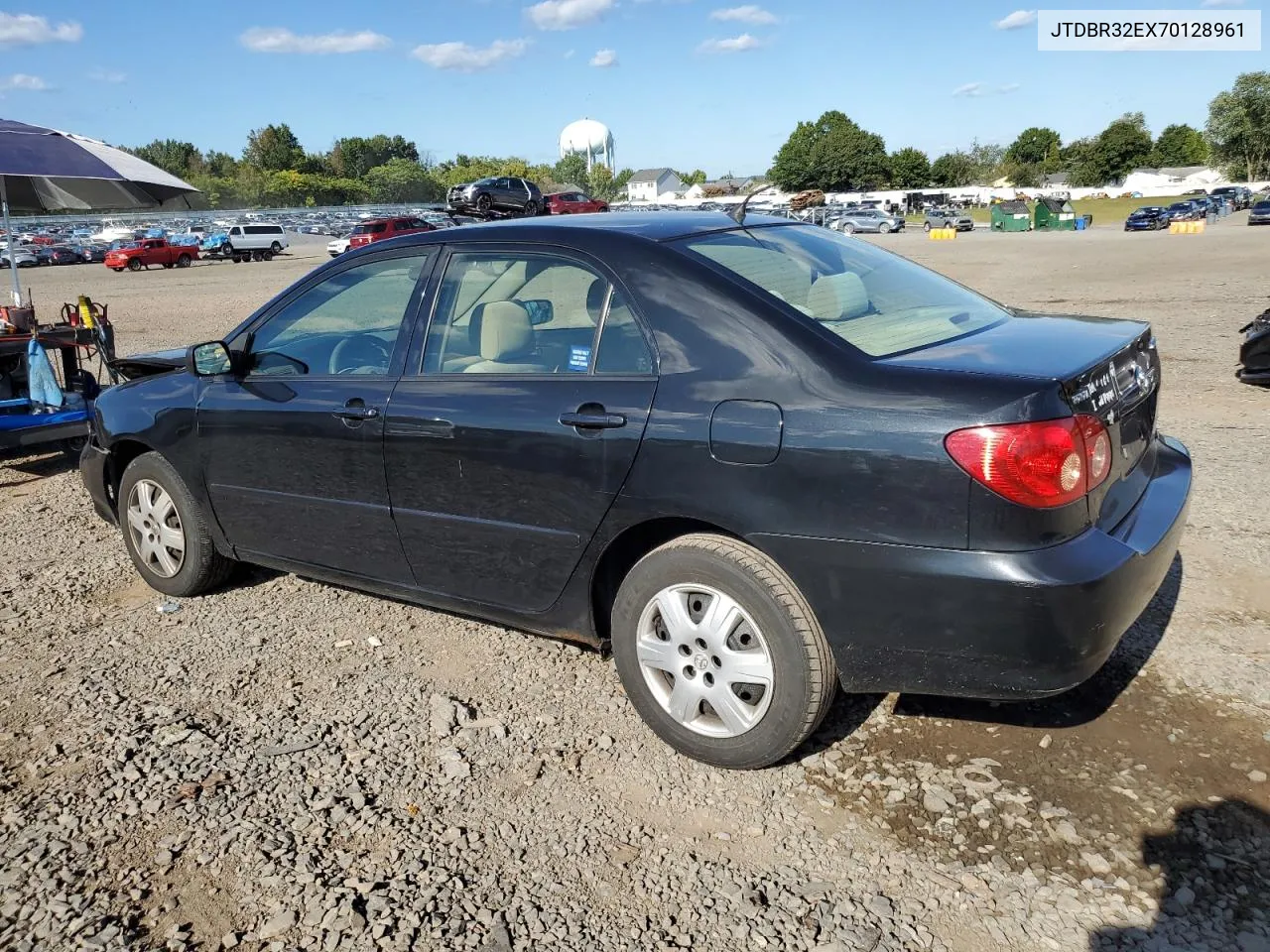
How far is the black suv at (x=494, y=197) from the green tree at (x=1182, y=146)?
408ft

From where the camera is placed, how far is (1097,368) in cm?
293

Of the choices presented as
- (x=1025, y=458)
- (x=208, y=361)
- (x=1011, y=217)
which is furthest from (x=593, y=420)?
(x=1011, y=217)

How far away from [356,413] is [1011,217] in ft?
193

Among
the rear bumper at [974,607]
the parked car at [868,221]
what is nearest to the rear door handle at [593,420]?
the rear bumper at [974,607]

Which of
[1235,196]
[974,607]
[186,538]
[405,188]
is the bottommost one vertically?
[186,538]

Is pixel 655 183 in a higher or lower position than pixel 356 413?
higher

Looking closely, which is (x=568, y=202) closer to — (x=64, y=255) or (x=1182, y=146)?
(x=64, y=255)

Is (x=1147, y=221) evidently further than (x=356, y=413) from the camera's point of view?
Yes

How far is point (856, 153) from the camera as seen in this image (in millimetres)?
123750

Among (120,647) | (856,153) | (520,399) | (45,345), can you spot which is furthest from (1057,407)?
(856,153)

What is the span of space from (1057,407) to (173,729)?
3.15m

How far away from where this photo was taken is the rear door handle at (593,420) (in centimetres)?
321

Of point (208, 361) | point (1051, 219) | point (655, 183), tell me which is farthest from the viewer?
point (655, 183)

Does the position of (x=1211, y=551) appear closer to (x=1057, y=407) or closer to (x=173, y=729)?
(x=1057, y=407)
